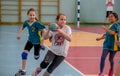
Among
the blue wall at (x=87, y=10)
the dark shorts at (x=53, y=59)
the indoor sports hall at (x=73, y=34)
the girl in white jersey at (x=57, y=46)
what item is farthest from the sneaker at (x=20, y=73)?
the blue wall at (x=87, y=10)

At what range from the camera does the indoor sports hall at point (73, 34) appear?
7340 mm

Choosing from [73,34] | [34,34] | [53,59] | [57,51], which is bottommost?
[73,34]

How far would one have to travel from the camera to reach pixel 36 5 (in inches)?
647

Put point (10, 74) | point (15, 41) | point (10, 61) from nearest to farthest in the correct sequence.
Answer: point (10, 74) → point (10, 61) → point (15, 41)

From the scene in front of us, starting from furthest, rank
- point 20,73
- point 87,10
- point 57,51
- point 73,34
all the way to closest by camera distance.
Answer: point 87,10, point 73,34, point 20,73, point 57,51

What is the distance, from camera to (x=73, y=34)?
13047mm

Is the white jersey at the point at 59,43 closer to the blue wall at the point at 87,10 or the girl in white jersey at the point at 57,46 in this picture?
Answer: the girl in white jersey at the point at 57,46

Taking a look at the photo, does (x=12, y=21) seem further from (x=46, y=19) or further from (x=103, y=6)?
(x=103, y=6)

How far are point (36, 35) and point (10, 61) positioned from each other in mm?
1580

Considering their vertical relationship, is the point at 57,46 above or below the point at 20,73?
above

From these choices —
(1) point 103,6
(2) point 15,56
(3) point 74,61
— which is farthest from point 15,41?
(1) point 103,6

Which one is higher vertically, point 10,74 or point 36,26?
point 36,26

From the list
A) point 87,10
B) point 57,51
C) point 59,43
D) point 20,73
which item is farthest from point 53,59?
point 87,10

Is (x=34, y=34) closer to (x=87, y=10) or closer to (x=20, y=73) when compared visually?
(x=20, y=73)
